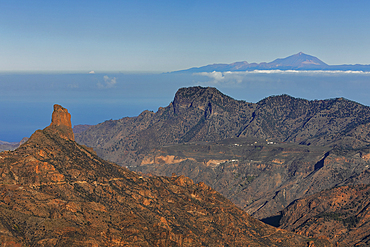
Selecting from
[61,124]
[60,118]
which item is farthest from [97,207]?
[60,118]

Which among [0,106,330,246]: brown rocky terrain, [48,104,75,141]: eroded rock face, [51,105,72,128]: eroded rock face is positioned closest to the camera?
[0,106,330,246]: brown rocky terrain

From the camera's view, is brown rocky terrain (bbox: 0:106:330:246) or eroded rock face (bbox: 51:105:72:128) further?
eroded rock face (bbox: 51:105:72:128)

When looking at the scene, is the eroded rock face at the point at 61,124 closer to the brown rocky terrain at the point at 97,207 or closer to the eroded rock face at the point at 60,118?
the eroded rock face at the point at 60,118

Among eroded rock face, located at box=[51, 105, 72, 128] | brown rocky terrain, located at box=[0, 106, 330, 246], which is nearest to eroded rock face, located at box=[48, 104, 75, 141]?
eroded rock face, located at box=[51, 105, 72, 128]

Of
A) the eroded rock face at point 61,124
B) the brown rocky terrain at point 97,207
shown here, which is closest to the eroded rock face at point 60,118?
the eroded rock face at point 61,124

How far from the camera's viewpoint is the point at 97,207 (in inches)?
5025

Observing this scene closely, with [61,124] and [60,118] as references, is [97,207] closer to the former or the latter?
[61,124]

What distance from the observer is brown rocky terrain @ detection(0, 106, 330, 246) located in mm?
109875

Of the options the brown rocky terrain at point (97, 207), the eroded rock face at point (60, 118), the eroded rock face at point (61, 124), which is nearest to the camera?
the brown rocky terrain at point (97, 207)

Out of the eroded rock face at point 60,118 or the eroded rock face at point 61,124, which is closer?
the eroded rock face at point 61,124

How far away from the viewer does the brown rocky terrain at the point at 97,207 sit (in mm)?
109875

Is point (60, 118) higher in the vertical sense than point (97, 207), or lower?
higher

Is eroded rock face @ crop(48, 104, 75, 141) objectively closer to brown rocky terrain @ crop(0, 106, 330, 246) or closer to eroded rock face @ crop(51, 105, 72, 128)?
eroded rock face @ crop(51, 105, 72, 128)

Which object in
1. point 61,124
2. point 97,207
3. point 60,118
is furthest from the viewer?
point 60,118
